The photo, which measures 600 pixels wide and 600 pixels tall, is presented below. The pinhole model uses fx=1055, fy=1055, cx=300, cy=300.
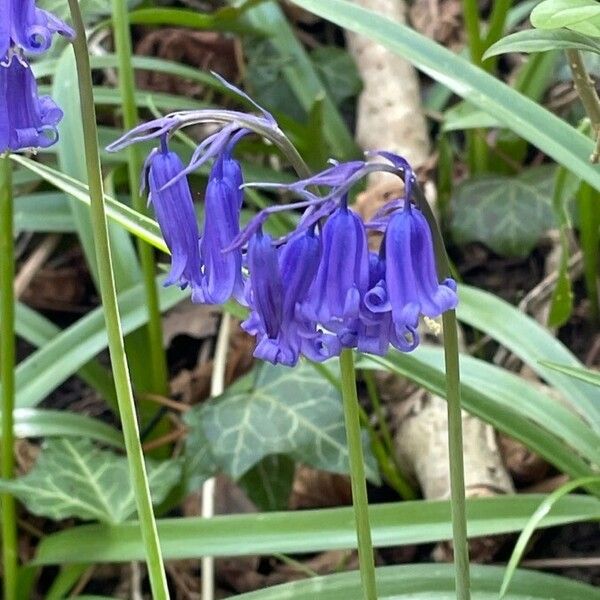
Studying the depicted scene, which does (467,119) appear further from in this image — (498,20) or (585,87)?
(585,87)

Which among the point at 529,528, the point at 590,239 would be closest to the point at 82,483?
the point at 529,528

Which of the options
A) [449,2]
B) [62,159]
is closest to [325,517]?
[62,159]

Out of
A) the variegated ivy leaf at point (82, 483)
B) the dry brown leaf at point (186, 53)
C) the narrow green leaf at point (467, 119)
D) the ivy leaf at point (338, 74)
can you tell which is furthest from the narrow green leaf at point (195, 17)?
the variegated ivy leaf at point (82, 483)

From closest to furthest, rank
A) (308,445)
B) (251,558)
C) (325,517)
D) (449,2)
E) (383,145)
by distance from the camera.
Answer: (325,517)
(308,445)
(251,558)
(383,145)
(449,2)

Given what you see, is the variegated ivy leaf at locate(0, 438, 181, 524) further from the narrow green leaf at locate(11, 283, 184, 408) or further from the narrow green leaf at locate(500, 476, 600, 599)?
the narrow green leaf at locate(500, 476, 600, 599)

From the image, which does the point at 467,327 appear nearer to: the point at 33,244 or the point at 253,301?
the point at 33,244

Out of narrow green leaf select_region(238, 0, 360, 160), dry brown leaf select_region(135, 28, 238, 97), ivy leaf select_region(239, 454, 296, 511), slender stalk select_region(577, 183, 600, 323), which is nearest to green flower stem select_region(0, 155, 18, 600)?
ivy leaf select_region(239, 454, 296, 511)

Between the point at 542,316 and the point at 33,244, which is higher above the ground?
the point at 33,244
